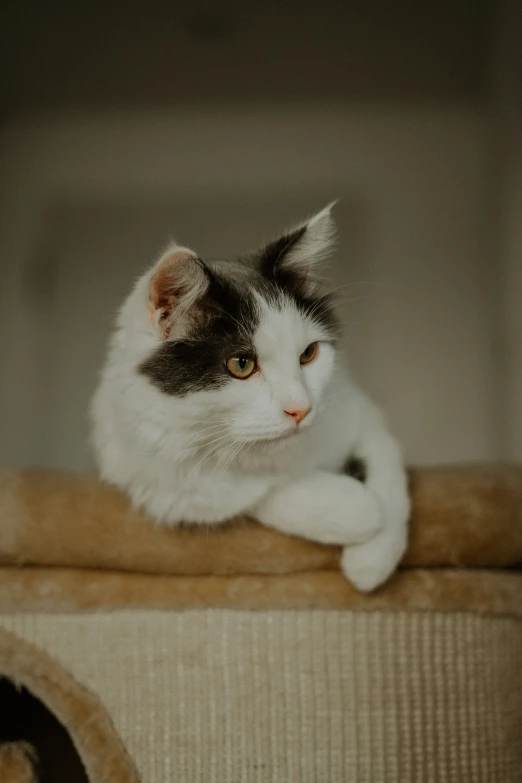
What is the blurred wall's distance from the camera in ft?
5.40

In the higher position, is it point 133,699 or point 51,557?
point 51,557

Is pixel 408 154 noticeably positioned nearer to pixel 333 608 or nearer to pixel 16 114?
pixel 16 114

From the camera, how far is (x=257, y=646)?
0.87 m

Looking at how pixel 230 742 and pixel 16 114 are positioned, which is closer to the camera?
pixel 230 742

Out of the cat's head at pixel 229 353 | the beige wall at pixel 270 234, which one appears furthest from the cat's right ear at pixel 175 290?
the beige wall at pixel 270 234

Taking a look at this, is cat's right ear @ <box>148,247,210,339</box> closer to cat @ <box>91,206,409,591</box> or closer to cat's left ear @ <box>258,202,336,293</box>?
cat @ <box>91,206,409,591</box>

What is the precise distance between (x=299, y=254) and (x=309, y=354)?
0.55 ft

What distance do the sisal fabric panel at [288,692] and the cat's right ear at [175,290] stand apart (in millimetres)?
426

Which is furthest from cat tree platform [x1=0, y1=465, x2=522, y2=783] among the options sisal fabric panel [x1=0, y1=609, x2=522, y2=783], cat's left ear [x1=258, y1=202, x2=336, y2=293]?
cat's left ear [x1=258, y1=202, x2=336, y2=293]

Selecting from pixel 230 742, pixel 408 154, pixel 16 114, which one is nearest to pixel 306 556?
pixel 230 742

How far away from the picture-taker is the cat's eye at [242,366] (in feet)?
2.73

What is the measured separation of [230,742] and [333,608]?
241 mm

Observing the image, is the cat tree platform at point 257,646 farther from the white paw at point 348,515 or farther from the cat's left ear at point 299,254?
the cat's left ear at point 299,254

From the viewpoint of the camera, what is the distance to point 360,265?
1672 mm
